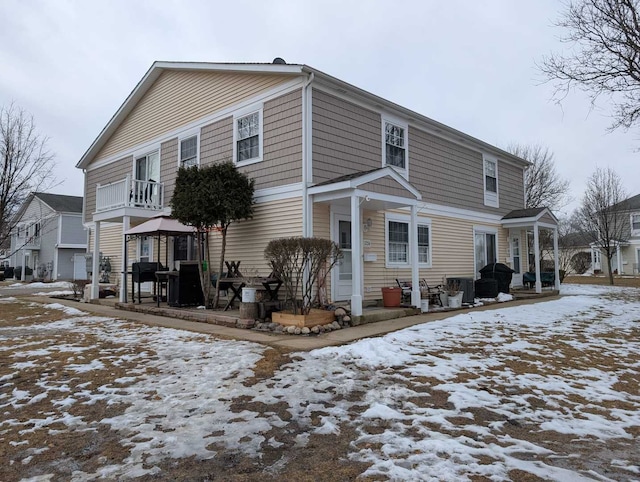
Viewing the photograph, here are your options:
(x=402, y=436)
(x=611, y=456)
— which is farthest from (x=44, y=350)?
(x=611, y=456)

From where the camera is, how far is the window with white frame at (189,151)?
40.6 feet

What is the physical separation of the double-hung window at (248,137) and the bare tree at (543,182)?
23.7m

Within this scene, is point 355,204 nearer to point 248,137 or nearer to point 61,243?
point 248,137

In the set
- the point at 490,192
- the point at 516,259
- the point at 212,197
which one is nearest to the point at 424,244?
the point at 490,192

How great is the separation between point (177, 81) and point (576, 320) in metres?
12.8

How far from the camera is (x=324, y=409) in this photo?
3781mm

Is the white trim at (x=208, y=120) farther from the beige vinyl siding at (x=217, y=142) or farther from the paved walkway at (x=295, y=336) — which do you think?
the paved walkway at (x=295, y=336)

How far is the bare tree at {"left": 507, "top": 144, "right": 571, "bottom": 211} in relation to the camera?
2881 cm

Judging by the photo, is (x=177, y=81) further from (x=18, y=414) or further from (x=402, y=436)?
(x=402, y=436)

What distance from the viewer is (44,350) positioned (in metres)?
6.18

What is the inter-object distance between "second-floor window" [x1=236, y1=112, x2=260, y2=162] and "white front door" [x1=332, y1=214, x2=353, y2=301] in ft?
8.83

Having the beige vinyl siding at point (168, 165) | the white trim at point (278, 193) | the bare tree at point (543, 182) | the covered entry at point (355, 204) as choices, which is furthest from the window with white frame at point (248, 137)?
the bare tree at point (543, 182)

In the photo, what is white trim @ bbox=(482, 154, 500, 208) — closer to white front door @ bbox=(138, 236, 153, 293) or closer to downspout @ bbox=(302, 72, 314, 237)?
downspout @ bbox=(302, 72, 314, 237)

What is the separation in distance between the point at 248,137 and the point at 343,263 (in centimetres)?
405
